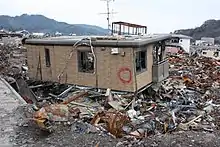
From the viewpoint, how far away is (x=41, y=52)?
17.3m

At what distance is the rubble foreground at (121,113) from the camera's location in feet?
25.9

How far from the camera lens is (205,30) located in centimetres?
11125

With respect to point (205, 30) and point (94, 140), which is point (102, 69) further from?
point (205, 30)

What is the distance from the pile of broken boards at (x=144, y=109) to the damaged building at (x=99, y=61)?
0.64 metres

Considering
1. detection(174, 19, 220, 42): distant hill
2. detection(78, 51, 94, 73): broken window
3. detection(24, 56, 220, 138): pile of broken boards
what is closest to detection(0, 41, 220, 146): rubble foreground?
detection(24, 56, 220, 138): pile of broken boards

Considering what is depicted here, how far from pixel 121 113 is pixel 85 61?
5.21m

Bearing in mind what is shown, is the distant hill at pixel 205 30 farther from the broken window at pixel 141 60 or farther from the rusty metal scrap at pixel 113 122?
the rusty metal scrap at pixel 113 122

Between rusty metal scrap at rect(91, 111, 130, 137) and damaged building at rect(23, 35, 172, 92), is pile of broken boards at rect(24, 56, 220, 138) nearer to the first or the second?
rusty metal scrap at rect(91, 111, 130, 137)

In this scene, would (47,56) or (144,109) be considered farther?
(47,56)

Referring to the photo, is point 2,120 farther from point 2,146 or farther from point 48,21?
point 48,21

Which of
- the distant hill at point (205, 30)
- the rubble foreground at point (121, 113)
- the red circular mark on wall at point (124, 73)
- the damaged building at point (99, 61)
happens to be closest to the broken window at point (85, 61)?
the damaged building at point (99, 61)

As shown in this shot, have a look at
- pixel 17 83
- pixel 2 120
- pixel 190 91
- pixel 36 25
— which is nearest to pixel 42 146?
pixel 2 120

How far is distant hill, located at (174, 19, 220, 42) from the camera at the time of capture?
109 meters

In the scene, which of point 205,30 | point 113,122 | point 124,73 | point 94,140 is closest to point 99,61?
point 124,73
